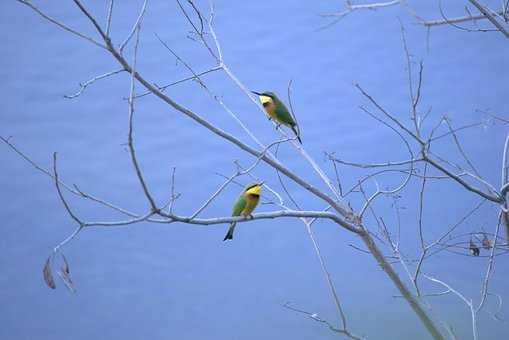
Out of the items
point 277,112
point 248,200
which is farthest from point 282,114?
point 248,200

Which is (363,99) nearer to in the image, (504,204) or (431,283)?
(431,283)

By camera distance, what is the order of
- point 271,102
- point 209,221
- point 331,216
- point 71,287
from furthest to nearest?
point 271,102, point 331,216, point 209,221, point 71,287

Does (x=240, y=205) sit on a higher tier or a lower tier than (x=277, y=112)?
lower

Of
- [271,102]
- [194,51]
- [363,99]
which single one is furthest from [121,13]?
[271,102]

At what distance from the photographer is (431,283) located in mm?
3676

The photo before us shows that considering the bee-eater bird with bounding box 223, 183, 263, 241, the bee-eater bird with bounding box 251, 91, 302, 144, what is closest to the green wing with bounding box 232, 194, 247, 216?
the bee-eater bird with bounding box 223, 183, 263, 241

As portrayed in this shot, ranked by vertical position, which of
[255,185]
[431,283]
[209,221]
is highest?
[431,283]

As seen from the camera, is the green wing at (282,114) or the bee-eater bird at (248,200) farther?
the green wing at (282,114)

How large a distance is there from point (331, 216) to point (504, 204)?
1.39 ft

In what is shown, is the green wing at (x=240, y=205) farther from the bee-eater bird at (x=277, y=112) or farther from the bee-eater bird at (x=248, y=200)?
the bee-eater bird at (x=277, y=112)

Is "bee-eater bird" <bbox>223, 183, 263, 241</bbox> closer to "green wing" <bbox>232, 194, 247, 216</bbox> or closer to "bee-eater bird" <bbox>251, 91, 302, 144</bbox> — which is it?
"green wing" <bbox>232, 194, 247, 216</bbox>

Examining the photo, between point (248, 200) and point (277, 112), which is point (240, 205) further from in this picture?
point (277, 112)

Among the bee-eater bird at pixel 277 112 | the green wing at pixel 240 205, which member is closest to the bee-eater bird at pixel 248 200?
the green wing at pixel 240 205

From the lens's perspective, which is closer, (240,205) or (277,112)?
(240,205)
